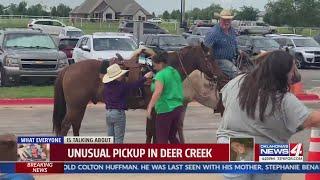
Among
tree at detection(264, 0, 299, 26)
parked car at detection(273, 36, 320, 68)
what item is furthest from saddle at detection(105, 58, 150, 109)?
tree at detection(264, 0, 299, 26)

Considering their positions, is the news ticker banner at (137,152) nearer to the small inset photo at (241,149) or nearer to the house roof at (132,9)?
the small inset photo at (241,149)

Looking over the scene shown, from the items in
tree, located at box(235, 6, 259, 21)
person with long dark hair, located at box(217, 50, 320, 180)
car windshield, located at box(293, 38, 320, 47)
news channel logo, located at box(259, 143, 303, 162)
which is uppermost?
person with long dark hair, located at box(217, 50, 320, 180)

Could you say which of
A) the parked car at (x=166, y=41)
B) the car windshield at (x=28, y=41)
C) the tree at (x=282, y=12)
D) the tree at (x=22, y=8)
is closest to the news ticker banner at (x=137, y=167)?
the car windshield at (x=28, y=41)

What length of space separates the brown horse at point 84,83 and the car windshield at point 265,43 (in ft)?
78.2

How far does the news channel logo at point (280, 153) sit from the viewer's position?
465cm

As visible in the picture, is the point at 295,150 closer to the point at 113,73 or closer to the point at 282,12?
the point at 113,73

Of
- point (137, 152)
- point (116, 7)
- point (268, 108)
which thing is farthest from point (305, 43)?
point (116, 7)

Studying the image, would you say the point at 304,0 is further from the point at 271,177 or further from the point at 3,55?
the point at 271,177

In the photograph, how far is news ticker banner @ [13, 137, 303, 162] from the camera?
180 inches

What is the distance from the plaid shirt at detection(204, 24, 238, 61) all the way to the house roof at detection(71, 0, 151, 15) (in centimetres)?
10509

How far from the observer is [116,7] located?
12331 cm

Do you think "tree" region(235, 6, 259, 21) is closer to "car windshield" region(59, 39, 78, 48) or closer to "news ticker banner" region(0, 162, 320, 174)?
"car windshield" region(59, 39, 78, 48)

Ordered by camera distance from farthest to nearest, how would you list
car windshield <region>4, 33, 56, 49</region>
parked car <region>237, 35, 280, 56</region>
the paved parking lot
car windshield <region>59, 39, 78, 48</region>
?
parked car <region>237, 35, 280, 56</region>, car windshield <region>59, 39, 78, 48</region>, car windshield <region>4, 33, 56, 49</region>, the paved parking lot

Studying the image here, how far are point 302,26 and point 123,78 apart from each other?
74.1 metres
